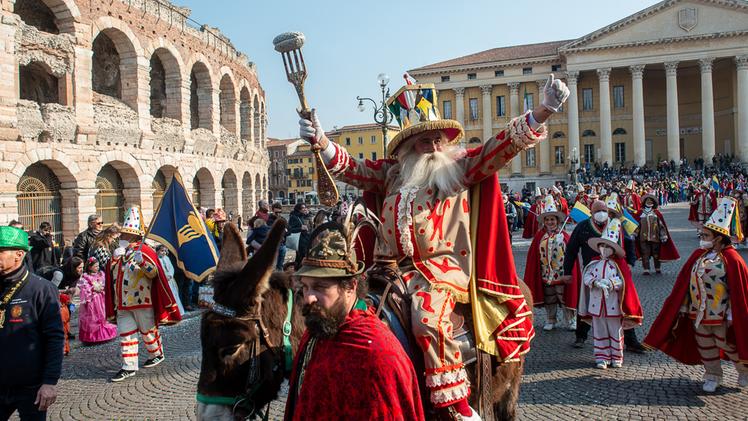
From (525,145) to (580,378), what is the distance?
4.38 meters

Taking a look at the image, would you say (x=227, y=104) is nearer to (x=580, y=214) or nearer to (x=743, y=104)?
(x=580, y=214)

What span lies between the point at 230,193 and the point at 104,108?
12.2 meters

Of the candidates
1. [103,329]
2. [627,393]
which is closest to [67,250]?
[103,329]

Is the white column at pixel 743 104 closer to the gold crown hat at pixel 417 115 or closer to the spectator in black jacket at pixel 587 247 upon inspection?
the spectator in black jacket at pixel 587 247

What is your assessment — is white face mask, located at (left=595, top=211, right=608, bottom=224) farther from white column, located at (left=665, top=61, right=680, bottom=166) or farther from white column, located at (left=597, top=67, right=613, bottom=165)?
white column, located at (left=665, top=61, right=680, bottom=166)

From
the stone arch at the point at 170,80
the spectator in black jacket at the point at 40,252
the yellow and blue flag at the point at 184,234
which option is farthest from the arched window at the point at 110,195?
the yellow and blue flag at the point at 184,234

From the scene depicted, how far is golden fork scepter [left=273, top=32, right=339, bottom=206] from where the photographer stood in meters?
3.30

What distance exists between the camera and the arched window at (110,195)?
22.5m

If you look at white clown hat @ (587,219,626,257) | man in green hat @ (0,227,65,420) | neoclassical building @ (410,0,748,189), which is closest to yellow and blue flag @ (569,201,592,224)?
white clown hat @ (587,219,626,257)

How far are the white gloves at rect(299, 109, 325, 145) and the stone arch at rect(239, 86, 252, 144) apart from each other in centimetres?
3356

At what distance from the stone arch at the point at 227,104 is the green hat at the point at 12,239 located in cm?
3005

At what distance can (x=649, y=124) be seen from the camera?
5900 centimetres

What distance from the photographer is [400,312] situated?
3072 millimetres

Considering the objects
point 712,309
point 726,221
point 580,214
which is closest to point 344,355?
point 712,309
